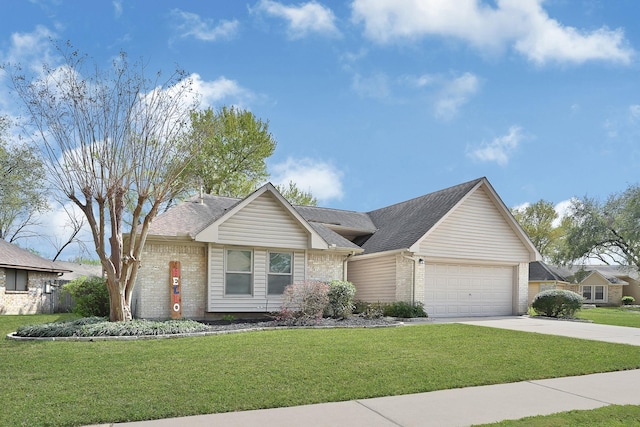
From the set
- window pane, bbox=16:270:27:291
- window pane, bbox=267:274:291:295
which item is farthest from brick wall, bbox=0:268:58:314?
window pane, bbox=267:274:291:295

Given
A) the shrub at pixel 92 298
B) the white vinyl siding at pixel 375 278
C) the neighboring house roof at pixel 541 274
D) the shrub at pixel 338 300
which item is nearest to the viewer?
the shrub at pixel 338 300

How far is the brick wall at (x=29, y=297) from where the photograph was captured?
24.2 m

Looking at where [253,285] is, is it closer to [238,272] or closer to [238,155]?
[238,272]

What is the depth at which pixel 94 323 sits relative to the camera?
41.3 ft

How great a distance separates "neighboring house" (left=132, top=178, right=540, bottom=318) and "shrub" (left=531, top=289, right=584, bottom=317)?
1060 millimetres

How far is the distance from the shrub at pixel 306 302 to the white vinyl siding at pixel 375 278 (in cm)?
575

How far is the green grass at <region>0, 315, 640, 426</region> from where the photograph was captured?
20.8 ft

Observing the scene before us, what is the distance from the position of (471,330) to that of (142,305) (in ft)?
32.8

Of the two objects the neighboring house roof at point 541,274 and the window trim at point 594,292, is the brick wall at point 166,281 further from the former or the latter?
the window trim at point 594,292

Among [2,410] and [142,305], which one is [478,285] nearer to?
[142,305]

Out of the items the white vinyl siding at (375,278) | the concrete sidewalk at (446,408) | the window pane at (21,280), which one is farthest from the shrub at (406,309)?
the window pane at (21,280)

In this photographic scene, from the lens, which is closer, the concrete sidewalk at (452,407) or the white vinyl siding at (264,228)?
the concrete sidewalk at (452,407)

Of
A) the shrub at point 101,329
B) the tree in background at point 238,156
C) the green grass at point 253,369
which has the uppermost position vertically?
the tree in background at point 238,156

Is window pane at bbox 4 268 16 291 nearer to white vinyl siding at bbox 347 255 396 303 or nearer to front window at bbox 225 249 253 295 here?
front window at bbox 225 249 253 295
